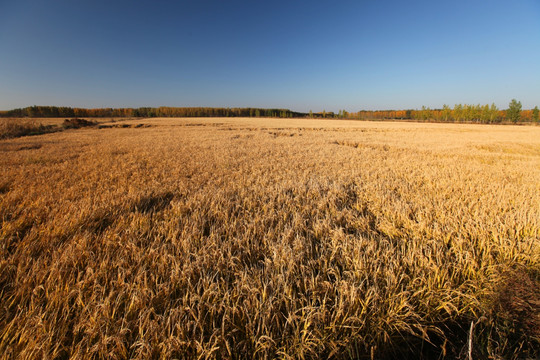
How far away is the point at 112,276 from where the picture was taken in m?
1.95

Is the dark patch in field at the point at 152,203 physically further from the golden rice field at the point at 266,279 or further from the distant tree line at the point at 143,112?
the distant tree line at the point at 143,112

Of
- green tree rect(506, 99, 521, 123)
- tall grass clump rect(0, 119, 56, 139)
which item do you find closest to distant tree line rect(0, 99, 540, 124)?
green tree rect(506, 99, 521, 123)

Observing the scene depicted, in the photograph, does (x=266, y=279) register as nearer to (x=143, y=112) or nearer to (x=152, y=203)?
(x=152, y=203)

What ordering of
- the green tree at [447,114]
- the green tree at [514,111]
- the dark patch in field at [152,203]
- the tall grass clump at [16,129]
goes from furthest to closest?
the green tree at [447,114]
the green tree at [514,111]
the tall grass clump at [16,129]
the dark patch in field at [152,203]

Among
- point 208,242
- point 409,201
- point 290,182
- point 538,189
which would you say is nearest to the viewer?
point 208,242

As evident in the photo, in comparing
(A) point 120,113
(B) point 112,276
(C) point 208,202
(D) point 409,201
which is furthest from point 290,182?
(A) point 120,113

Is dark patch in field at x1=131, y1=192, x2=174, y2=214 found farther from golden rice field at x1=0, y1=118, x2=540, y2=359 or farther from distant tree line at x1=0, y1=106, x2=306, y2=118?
distant tree line at x1=0, y1=106, x2=306, y2=118

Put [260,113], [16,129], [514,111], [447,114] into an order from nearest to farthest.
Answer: [16,129]
[514,111]
[447,114]
[260,113]

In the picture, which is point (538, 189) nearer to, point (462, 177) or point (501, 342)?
point (462, 177)

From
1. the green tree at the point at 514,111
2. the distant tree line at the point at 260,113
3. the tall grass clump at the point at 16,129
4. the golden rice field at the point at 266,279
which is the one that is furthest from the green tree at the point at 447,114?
the tall grass clump at the point at 16,129

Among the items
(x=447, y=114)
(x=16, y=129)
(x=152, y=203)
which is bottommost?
(x=152, y=203)

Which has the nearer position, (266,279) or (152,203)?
(266,279)

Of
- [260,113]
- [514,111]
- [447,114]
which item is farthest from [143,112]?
[514,111]

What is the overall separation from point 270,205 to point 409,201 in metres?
2.87
